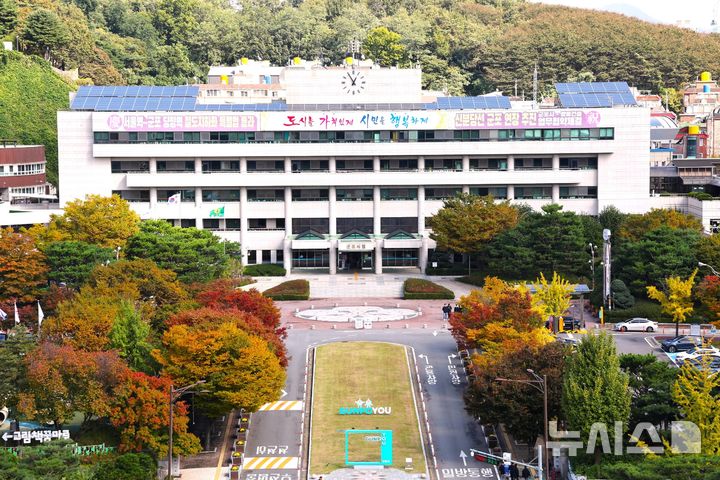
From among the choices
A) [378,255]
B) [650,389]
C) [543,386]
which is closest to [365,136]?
[378,255]

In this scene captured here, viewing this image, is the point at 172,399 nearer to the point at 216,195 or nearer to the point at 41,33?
the point at 216,195

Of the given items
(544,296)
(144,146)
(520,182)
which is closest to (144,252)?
(144,146)

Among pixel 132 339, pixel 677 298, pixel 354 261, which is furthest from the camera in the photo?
pixel 354 261

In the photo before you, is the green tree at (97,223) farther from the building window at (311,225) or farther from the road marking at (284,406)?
the road marking at (284,406)

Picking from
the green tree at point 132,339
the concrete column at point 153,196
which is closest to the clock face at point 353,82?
the concrete column at point 153,196

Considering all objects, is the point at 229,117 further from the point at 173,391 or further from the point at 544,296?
the point at 173,391

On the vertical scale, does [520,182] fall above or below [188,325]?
above
